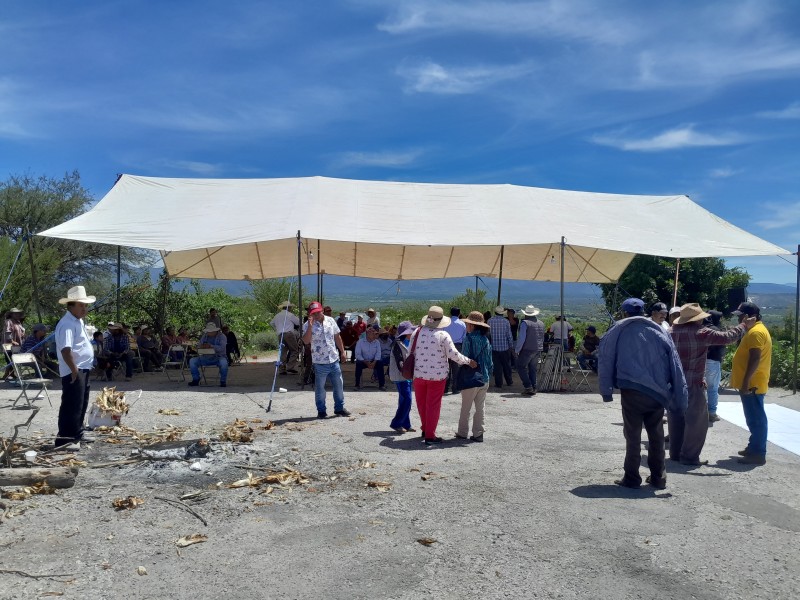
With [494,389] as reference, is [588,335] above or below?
above

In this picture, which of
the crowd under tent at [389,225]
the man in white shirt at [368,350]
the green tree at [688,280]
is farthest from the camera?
the green tree at [688,280]

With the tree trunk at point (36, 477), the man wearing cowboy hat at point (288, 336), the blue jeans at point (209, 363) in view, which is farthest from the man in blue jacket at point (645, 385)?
the man wearing cowboy hat at point (288, 336)

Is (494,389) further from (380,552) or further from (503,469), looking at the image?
(380,552)

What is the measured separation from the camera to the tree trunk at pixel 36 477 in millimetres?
5535

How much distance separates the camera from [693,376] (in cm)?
659

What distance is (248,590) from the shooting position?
3.80m

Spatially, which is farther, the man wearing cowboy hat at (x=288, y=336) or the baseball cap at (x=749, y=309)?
the man wearing cowboy hat at (x=288, y=336)

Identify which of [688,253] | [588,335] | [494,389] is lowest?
[494,389]

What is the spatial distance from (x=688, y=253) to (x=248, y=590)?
1141 centimetres

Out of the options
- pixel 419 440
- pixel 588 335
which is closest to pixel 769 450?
pixel 419 440

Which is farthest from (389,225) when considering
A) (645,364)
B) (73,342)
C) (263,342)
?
(263,342)

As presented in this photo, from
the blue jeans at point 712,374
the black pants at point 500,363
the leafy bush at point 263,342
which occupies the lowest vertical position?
the leafy bush at point 263,342

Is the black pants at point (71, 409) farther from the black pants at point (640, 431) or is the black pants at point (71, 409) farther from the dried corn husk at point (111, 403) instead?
the black pants at point (640, 431)

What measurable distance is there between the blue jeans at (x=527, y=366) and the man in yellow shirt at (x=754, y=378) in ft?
16.8
